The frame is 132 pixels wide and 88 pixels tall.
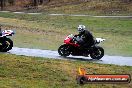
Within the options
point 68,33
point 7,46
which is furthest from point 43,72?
point 68,33

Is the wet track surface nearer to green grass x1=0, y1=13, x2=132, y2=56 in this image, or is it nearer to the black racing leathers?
Answer: the black racing leathers

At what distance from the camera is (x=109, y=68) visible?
59.9ft

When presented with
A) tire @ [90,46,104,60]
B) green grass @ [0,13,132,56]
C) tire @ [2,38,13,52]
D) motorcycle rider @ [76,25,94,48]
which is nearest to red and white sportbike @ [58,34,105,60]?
tire @ [90,46,104,60]

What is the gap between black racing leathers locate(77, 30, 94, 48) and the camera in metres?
21.4

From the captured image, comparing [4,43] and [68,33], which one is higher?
[4,43]

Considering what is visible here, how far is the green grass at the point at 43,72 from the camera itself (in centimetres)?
1498

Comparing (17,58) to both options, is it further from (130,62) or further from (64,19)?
(64,19)

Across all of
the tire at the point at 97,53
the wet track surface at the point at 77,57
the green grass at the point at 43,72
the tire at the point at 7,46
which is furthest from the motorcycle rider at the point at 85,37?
the tire at the point at 7,46

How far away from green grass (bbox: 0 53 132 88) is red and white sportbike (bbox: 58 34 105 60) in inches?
94.1

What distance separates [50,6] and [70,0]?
24.4 ft

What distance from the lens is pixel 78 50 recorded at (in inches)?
856

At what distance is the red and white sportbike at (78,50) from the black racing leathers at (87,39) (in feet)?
0.65

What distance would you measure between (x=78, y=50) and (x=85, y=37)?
82 centimetres

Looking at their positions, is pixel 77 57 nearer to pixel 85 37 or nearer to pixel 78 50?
pixel 78 50
